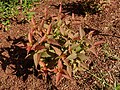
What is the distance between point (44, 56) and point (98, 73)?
78 cm

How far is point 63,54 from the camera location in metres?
2.85

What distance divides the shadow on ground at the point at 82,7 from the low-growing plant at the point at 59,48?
1.06 meters

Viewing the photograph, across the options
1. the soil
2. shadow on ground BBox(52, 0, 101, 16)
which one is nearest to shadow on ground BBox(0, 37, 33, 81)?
the soil

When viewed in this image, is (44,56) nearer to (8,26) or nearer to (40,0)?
(8,26)

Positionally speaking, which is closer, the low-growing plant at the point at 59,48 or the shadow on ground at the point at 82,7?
the low-growing plant at the point at 59,48

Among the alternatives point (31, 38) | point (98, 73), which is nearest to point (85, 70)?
point (98, 73)

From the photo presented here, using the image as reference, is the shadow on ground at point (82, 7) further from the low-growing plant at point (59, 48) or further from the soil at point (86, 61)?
the low-growing plant at point (59, 48)

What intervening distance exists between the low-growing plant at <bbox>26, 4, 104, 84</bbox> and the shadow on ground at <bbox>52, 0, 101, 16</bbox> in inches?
41.6

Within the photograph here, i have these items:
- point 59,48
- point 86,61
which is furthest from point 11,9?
point 86,61

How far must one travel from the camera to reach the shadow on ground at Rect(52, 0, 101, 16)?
400cm

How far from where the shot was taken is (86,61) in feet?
10.9

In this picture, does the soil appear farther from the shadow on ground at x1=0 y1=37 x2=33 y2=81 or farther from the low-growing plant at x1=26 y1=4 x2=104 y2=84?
the low-growing plant at x1=26 y1=4 x2=104 y2=84

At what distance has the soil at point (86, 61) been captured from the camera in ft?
10.2

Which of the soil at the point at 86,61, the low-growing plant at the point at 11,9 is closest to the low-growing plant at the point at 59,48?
the soil at the point at 86,61
